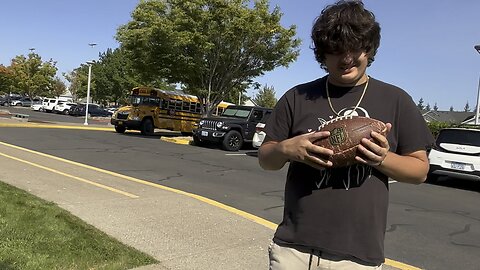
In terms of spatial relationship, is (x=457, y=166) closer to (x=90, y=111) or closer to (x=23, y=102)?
(x=90, y=111)

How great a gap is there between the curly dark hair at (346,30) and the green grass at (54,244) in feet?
9.71

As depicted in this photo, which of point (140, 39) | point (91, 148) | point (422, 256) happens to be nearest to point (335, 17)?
point (422, 256)

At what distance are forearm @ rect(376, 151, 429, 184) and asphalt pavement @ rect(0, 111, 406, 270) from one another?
2.57 m

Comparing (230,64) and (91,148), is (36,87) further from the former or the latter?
(91,148)

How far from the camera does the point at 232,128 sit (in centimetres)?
1736

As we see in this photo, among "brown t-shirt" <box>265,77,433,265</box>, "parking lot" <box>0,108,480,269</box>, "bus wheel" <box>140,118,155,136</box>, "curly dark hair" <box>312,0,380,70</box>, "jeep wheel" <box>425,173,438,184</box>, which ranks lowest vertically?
"parking lot" <box>0,108,480,269</box>

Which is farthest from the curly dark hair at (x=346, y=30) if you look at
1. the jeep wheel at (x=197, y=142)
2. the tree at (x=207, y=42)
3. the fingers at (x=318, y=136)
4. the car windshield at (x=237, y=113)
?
the tree at (x=207, y=42)

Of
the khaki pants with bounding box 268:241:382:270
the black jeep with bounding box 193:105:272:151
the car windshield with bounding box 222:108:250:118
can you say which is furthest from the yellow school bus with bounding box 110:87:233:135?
the khaki pants with bounding box 268:241:382:270

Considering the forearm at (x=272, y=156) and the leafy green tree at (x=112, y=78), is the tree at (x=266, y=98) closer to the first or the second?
the leafy green tree at (x=112, y=78)

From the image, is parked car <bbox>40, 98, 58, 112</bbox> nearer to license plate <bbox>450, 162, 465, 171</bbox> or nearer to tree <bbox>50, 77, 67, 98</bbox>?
tree <bbox>50, 77, 67, 98</bbox>

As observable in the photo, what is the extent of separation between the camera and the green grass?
3.98 metres

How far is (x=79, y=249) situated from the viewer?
4.34 metres

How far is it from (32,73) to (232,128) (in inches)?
2030

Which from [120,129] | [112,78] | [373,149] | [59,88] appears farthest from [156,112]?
[59,88]
